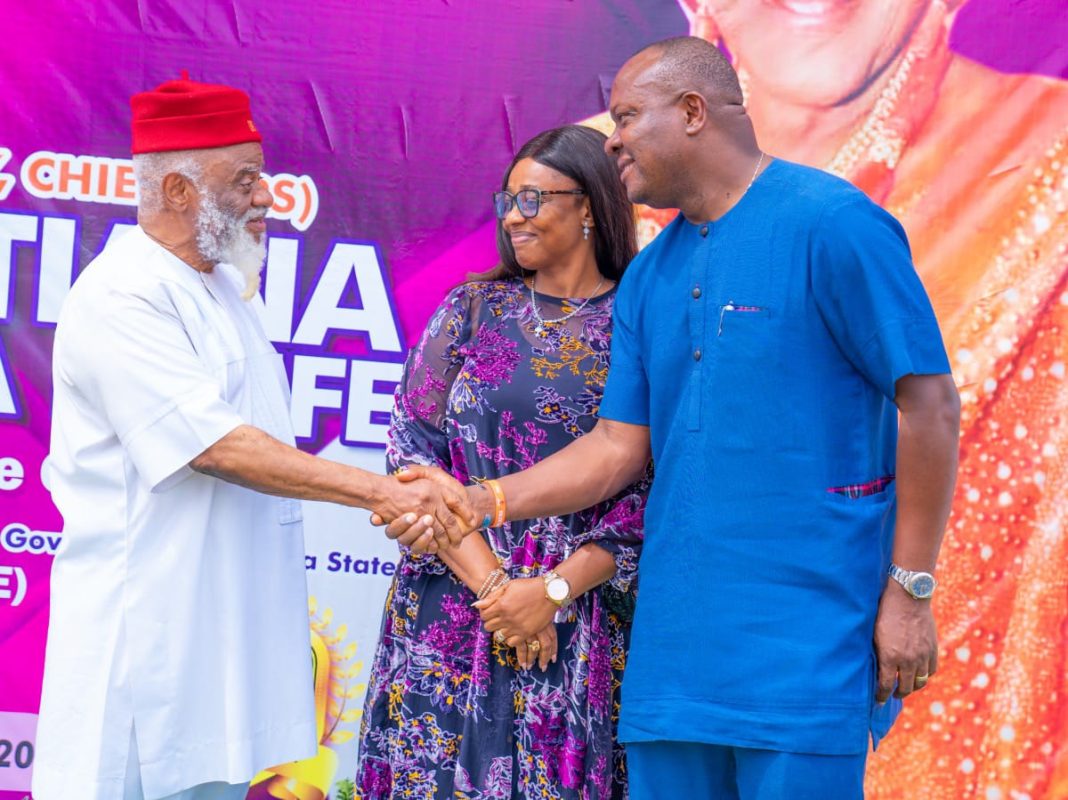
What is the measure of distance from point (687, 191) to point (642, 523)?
799 mm

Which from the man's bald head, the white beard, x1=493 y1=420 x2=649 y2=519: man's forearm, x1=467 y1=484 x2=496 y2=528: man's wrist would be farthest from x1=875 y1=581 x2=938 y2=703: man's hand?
the white beard

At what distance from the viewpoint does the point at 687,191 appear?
2346mm

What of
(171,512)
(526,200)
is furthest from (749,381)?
(171,512)

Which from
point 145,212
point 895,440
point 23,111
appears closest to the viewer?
point 895,440

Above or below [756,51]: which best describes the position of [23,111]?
below

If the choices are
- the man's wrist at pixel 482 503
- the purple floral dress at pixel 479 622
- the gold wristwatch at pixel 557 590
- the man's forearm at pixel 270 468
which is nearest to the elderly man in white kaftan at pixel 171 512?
the man's forearm at pixel 270 468

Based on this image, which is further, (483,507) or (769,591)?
(483,507)

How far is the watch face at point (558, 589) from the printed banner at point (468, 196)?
1085 mm

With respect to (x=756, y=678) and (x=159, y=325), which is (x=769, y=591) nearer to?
(x=756, y=678)

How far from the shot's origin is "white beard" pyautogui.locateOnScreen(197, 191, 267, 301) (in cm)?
254

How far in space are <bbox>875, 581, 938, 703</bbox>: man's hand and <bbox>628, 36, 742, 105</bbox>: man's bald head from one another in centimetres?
97

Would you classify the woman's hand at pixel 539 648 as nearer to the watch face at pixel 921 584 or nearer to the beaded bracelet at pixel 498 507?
the beaded bracelet at pixel 498 507

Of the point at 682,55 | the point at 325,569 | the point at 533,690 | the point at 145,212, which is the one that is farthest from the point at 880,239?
the point at 325,569

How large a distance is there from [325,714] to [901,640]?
2.07 metres
